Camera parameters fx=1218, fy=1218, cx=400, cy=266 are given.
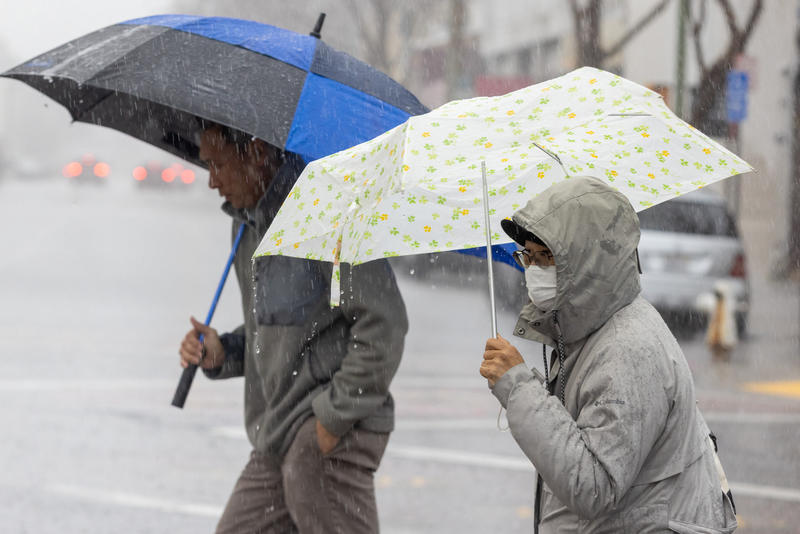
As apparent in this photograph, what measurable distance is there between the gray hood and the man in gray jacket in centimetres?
110

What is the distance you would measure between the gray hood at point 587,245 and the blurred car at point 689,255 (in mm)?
11403

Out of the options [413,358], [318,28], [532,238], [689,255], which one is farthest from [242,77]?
[689,255]

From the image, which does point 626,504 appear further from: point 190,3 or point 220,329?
point 190,3

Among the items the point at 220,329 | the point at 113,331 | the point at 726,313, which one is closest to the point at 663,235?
the point at 726,313

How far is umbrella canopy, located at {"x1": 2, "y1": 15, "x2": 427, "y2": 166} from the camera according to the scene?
150 inches

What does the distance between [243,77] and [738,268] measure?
11.4 meters

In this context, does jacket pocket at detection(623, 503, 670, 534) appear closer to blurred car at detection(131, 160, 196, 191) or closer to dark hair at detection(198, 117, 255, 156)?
dark hair at detection(198, 117, 255, 156)

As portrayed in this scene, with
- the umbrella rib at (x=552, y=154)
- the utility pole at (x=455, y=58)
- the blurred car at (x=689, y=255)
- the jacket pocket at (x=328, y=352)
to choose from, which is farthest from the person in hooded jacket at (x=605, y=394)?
the utility pole at (x=455, y=58)

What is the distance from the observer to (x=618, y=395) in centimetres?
261

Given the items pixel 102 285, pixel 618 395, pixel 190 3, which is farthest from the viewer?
pixel 190 3

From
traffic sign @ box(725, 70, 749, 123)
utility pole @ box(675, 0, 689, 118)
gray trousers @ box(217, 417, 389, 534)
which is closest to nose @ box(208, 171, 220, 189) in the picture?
gray trousers @ box(217, 417, 389, 534)

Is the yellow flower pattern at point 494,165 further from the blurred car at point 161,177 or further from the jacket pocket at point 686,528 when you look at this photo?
the blurred car at point 161,177

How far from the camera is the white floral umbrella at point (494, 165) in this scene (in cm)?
312

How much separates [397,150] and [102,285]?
15337 millimetres
